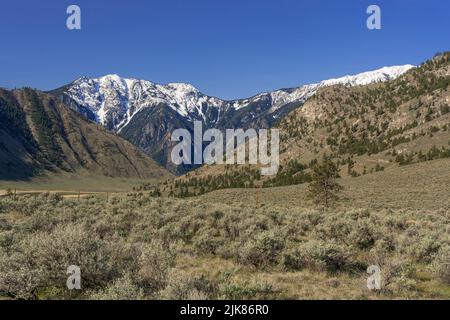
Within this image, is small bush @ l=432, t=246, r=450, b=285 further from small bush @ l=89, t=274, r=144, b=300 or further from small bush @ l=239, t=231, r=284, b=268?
small bush @ l=89, t=274, r=144, b=300

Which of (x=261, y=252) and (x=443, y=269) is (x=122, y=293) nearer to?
(x=261, y=252)

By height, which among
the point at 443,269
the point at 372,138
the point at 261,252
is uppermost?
the point at 372,138

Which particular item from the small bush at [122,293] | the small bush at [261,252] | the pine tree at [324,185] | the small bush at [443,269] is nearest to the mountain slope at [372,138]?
the pine tree at [324,185]

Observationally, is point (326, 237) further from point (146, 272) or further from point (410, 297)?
point (146, 272)

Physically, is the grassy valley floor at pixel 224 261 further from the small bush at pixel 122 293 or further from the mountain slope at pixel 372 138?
the mountain slope at pixel 372 138

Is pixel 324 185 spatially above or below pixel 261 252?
Result: above

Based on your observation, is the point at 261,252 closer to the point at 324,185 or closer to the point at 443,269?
the point at 443,269

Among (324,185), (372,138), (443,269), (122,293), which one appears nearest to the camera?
(122,293)

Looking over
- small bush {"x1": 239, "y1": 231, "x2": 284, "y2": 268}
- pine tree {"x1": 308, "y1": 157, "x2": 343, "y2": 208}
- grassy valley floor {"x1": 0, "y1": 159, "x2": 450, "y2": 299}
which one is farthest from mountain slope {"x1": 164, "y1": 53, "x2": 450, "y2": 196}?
small bush {"x1": 239, "y1": 231, "x2": 284, "y2": 268}

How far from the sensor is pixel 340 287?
1376cm

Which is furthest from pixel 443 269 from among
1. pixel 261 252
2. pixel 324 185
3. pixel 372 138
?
pixel 372 138

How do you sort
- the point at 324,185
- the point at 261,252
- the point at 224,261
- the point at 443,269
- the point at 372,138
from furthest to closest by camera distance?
the point at 372,138 → the point at 324,185 → the point at 224,261 → the point at 261,252 → the point at 443,269

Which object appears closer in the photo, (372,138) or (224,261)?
(224,261)
